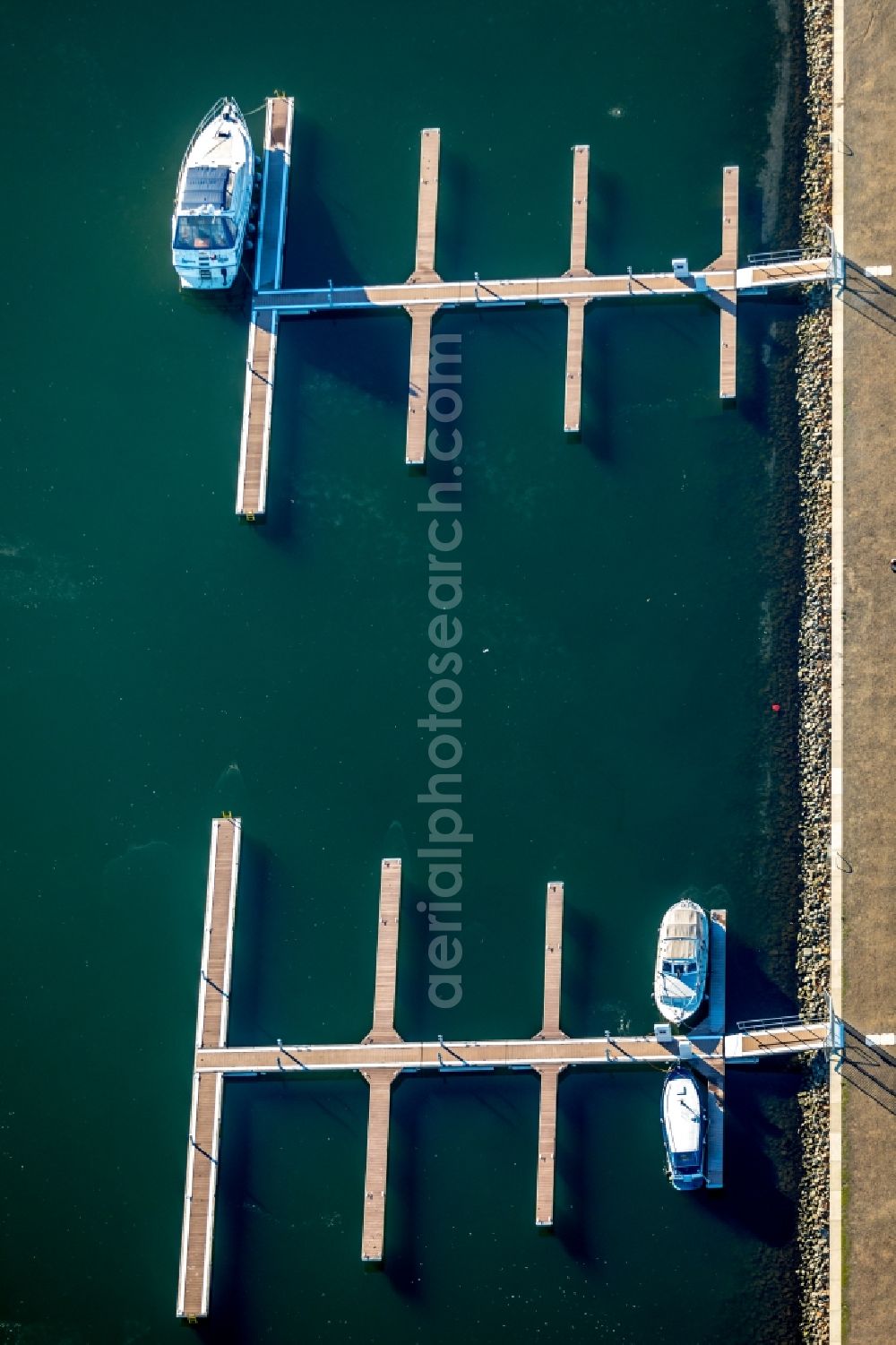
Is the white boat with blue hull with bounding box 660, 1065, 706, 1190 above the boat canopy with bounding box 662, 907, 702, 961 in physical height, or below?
below

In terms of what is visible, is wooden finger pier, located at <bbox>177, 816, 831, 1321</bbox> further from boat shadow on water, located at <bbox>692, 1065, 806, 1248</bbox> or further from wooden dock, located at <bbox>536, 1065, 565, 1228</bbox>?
boat shadow on water, located at <bbox>692, 1065, 806, 1248</bbox>

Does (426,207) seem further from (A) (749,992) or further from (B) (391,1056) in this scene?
(B) (391,1056)

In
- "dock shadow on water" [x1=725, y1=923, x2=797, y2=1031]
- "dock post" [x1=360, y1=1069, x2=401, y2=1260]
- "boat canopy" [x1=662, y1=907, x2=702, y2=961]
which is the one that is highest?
"boat canopy" [x1=662, y1=907, x2=702, y2=961]

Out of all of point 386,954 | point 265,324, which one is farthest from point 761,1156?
point 265,324

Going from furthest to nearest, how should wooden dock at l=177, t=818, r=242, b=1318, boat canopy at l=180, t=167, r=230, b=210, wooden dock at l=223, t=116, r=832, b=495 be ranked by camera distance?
boat canopy at l=180, t=167, r=230, b=210, wooden dock at l=223, t=116, r=832, b=495, wooden dock at l=177, t=818, r=242, b=1318

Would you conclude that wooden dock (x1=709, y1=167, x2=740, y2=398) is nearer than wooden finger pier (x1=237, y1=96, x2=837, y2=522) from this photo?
Yes

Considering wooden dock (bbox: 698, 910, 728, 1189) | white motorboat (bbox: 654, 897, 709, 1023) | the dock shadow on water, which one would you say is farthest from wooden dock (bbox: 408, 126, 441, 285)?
the dock shadow on water

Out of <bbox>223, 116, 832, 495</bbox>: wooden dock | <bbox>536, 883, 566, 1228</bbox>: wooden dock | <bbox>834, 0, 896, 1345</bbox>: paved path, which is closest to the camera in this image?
<bbox>834, 0, 896, 1345</bbox>: paved path

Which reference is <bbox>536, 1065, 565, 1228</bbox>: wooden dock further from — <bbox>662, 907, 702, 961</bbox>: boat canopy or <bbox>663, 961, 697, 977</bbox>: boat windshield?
<bbox>662, 907, 702, 961</bbox>: boat canopy
